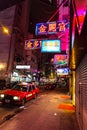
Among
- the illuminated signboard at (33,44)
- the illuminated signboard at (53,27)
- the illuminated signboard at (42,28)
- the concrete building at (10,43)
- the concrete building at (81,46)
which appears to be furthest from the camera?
the concrete building at (10,43)

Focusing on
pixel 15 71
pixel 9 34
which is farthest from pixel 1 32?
pixel 15 71

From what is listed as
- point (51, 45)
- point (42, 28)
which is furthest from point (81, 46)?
point (42, 28)

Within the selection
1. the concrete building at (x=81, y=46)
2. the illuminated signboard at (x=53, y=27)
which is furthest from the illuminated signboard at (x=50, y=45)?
the concrete building at (x=81, y=46)

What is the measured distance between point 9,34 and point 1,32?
236 centimetres

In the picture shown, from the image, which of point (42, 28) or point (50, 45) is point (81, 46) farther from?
point (42, 28)

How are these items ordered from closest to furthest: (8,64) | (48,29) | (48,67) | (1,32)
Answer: (48,29) → (8,64) → (1,32) → (48,67)

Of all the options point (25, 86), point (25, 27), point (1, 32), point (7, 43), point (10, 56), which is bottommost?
point (25, 86)

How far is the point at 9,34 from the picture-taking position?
4294 cm

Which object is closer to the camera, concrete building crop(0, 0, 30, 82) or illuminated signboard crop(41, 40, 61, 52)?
illuminated signboard crop(41, 40, 61, 52)

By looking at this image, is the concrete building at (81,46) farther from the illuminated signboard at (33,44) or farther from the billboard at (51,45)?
the illuminated signboard at (33,44)

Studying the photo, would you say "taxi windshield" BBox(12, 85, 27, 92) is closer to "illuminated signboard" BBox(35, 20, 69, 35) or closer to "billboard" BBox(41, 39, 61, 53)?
"billboard" BBox(41, 39, 61, 53)

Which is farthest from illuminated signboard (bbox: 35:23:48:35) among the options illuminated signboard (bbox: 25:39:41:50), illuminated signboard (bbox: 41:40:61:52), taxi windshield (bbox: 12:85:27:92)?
taxi windshield (bbox: 12:85:27:92)

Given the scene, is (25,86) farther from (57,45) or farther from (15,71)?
(15,71)

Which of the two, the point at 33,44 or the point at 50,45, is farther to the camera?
the point at 33,44
